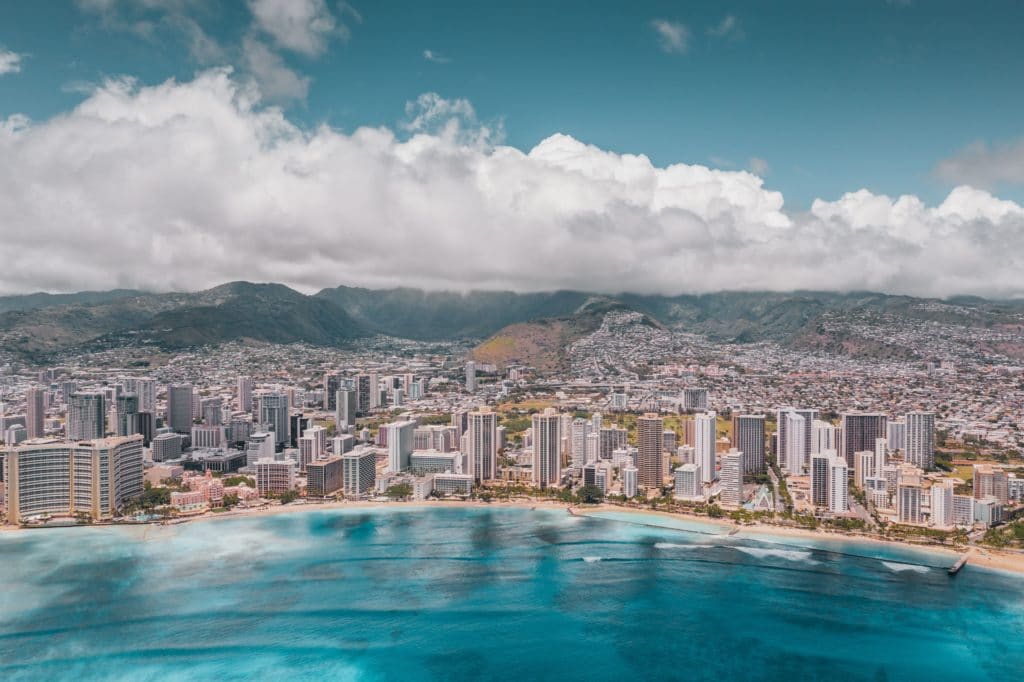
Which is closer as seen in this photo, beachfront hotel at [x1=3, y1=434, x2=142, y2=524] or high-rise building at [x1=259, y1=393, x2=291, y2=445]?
→ beachfront hotel at [x1=3, y1=434, x2=142, y2=524]

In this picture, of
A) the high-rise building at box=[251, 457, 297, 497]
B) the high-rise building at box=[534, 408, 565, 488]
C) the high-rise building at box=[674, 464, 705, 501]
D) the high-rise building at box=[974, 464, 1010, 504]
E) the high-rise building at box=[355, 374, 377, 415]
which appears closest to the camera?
the high-rise building at box=[974, 464, 1010, 504]

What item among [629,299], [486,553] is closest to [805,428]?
[486,553]

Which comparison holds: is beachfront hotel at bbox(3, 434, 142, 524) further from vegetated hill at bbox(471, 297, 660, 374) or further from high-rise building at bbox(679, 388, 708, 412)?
vegetated hill at bbox(471, 297, 660, 374)

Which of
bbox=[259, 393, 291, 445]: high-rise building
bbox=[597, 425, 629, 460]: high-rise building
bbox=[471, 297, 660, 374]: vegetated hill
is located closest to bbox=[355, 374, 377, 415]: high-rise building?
bbox=[259, 393, 291, 445]: high-rise building

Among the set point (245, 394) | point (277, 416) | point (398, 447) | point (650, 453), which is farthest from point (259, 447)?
point (650, 453)

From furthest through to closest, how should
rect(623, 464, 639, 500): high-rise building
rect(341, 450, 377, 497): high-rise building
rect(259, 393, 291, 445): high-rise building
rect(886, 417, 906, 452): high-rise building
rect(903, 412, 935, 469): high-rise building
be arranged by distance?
rect(259, 393, 291, 445): high-rise building
rect(886, 417, 906, 452): high-rise building
rect(903, 412, 935, 469): high-rise building
rect(341, 450, 377, 497): high-rise building
rect(623, 464, 639, 500): high-rise building

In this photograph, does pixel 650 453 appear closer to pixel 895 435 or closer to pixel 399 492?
pixel 399 492

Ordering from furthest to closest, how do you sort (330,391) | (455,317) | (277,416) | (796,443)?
1. (455,317)
2. (330,391)
3. (277,416)
4. (796,443)
